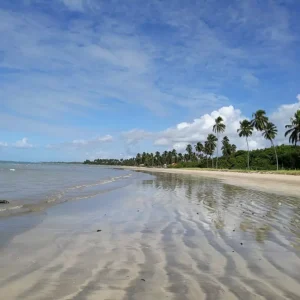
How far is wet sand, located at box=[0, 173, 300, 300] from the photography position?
450cm

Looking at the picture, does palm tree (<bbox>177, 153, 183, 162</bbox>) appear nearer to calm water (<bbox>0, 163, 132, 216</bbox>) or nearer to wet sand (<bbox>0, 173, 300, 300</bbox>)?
calm water (<bbox>0, 163, 132, 216</bbox>)

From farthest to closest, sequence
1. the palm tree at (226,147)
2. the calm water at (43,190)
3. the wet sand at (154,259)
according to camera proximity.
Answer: the palm tree at (226,147) < the calm water at (43,190) < the wet sand at (154,259)

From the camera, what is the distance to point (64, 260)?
19.7ft

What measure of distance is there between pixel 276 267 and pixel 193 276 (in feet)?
5.55

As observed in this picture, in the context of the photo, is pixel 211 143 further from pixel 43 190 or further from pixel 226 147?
pixel 43 190

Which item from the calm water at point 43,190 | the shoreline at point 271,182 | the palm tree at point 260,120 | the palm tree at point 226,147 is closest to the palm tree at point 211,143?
the palm tree at point 226,147

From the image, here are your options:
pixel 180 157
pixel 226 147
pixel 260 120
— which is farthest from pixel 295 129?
pixel 180 157

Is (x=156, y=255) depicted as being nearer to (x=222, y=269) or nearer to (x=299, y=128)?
(x=222, y=269)

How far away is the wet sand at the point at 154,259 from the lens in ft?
14.8

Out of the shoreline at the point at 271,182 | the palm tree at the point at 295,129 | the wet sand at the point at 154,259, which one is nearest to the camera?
the wet sand at the point at 154,259

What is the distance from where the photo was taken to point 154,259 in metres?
6.11

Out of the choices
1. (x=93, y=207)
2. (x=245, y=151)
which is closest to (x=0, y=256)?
(x=93, y=207)

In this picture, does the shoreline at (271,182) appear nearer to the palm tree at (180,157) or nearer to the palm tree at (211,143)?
the palm tree at (211,143)

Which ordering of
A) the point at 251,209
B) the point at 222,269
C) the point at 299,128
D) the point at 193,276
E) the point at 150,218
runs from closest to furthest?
the point at 193,276
the point at 222,269
the point at 150,218
the point at 251,209
the point at 299,128
